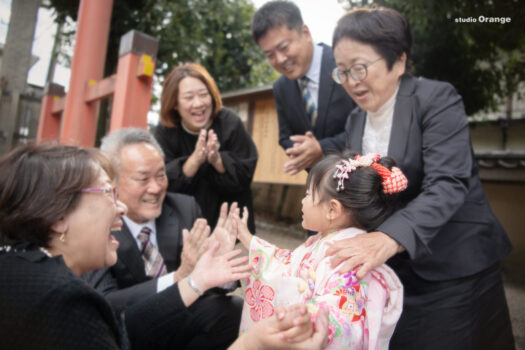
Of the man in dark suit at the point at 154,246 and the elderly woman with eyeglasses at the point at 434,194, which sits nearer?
the elderly woman with eyeglasses at the point at 434,194

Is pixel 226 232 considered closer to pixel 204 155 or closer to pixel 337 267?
pixel 337 267

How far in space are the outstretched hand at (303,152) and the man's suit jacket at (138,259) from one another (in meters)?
0.83

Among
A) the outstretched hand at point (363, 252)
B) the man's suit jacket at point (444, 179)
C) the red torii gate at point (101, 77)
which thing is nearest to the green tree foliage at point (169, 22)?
the red torii gate at point (101, 77)

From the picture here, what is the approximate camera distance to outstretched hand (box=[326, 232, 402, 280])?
1.51 m

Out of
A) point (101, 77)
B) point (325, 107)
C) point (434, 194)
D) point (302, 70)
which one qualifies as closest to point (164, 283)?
point (434, 194)

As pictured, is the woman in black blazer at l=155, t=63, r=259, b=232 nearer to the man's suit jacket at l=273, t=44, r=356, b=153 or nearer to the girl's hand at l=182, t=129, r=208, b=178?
the girl's hand at l=182, t=129, r=208, b=178

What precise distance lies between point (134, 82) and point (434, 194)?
3.26 m

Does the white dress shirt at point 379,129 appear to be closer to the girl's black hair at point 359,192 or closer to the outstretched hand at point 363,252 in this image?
the girl's black hair at point 359,192

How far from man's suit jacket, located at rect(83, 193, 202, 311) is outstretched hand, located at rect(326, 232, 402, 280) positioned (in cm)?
108

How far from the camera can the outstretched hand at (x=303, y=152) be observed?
8.17ft

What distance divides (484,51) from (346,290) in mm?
7377

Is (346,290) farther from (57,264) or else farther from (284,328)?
(57,264)

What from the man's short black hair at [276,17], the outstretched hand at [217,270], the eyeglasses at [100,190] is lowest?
the outstretched hand at [217,270]


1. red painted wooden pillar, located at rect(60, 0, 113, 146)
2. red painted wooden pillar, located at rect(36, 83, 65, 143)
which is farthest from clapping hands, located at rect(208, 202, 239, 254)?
red painted wooden pillar, located at rect(36, 83, 65, 143)
